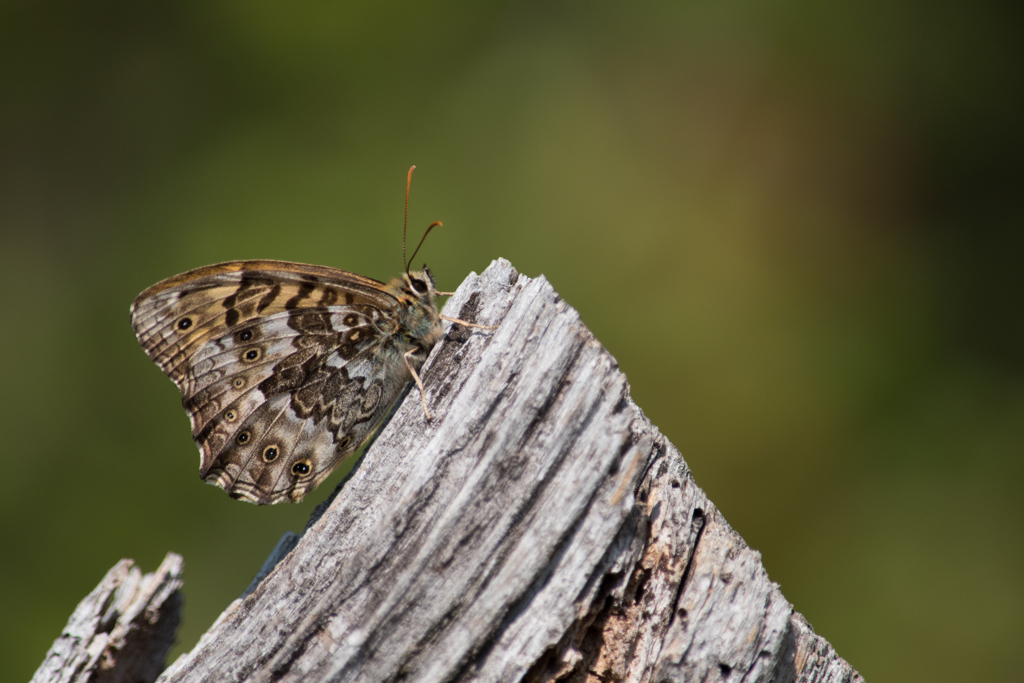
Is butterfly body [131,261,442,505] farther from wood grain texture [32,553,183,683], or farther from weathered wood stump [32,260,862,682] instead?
weathered wood stump [32,260,862,682]

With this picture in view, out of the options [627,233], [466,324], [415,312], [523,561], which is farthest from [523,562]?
[627,233]

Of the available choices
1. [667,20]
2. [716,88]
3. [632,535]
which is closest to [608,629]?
[632,535]

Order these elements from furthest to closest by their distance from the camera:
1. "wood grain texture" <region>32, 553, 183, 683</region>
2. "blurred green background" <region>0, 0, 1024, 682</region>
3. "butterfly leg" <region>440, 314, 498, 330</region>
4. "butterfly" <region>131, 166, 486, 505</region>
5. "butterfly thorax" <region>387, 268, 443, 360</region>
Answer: "blurred green background" <region>0, 0, 1024, 682</region>, "butterfly thorax" <region>387, 268, 443, 360</region>, "butterfly" <region>131, 166, 486, 505</region>, "wood grain texture" <region>32, 553, 183, 683</region>, "butterfly leg" <region>440, 314, 498, 330</region>

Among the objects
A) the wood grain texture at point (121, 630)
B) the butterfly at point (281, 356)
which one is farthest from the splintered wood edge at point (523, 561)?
the butterfly at point (281, 356)

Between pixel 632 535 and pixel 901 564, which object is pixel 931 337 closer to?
pixel 901 564

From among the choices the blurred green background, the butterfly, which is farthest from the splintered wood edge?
the blurred green background

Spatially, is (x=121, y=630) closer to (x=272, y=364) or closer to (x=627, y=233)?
(x=272, y=364)
